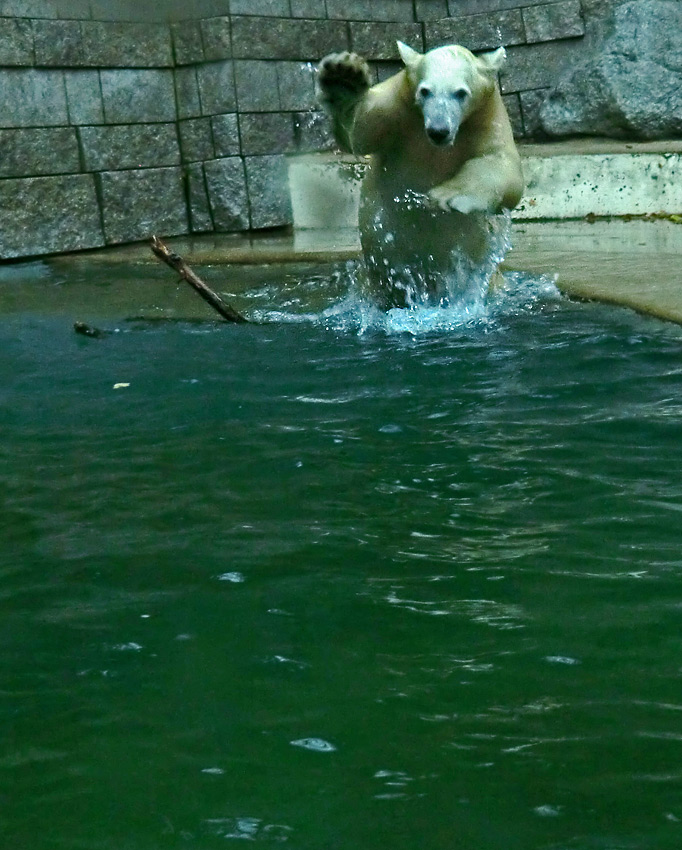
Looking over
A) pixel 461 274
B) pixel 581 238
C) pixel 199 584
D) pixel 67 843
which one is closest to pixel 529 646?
pixel 199 584

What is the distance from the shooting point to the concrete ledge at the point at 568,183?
28.0ft

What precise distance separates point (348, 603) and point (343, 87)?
3051 millimetres

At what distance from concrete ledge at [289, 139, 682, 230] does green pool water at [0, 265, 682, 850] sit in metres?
4.47

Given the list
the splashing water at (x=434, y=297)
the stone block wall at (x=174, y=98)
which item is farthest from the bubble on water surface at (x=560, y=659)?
the stone block wall at (x=174, y=98)

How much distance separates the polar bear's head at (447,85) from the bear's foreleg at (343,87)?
0.19m

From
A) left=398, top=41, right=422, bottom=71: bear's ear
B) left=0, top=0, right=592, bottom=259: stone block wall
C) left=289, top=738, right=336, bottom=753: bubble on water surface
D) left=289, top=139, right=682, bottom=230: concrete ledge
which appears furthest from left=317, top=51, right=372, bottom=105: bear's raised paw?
left=289, top=139, right=682, bottom=230: concrete ledge

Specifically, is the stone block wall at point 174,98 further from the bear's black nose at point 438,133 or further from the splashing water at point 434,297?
the bear's black nose at point 438,133

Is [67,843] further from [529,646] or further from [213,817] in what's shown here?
[529,646]

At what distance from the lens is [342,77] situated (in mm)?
4781

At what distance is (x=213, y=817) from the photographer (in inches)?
64.6

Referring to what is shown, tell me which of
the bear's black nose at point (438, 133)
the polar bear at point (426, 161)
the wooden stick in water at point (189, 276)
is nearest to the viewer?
the bear's black nose at point (438, 133)

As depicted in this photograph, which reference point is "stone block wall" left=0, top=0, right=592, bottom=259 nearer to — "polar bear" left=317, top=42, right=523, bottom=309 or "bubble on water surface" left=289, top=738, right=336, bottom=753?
"polar bear" left=317, top=42, right=523, bottom=309

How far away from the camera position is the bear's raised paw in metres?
4.67

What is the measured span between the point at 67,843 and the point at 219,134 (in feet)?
25.9
